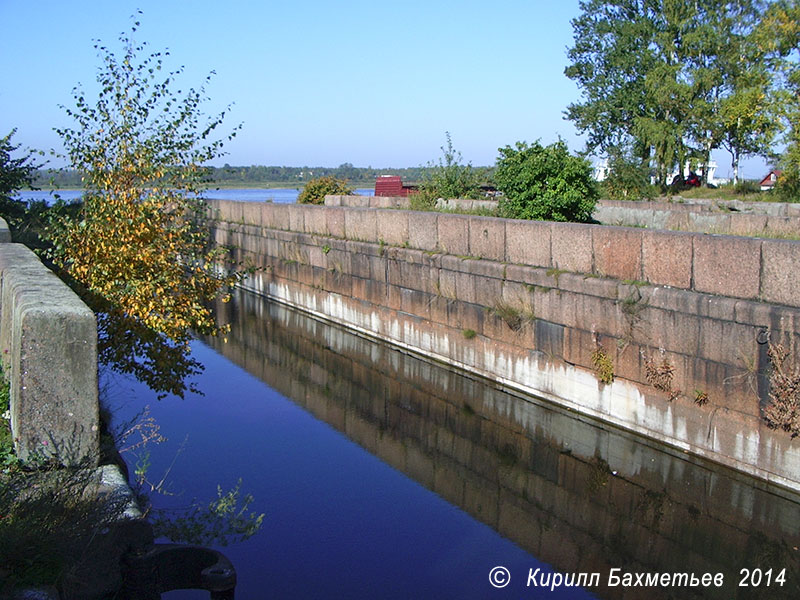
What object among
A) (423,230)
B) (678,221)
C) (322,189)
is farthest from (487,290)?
(322,189)

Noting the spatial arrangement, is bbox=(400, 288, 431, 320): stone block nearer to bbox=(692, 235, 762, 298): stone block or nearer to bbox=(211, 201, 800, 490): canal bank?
bbox=(211, 201, 800, 490): canal bank

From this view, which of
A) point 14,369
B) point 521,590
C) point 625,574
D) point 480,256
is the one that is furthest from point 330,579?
point 480,256

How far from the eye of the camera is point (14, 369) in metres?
4.47

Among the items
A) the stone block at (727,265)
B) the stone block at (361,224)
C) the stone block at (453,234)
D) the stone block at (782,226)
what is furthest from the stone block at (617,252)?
the stone block at (361,224)

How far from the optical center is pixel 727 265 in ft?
25.7

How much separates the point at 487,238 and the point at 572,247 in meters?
1.88

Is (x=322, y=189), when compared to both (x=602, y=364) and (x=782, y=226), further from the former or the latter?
(x=602, y=364)

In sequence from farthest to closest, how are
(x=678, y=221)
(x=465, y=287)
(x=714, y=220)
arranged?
(x=678, y=221), (x=714, y=220), (x=465, y=287)

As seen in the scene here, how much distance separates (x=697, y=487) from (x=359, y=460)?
3.53 m

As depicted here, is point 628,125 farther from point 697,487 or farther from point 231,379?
point 697,487

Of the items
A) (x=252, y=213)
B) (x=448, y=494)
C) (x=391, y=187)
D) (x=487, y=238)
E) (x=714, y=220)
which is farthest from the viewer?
(x=391, y=187)

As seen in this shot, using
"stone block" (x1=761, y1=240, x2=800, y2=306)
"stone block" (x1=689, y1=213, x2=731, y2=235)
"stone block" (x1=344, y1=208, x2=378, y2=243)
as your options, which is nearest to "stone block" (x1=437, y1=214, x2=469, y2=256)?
"stone block" (x1=344, y1=208, x2=378, y2=243)

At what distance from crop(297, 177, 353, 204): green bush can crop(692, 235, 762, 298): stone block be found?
2194 cm

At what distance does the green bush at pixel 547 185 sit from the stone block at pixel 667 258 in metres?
4.36
